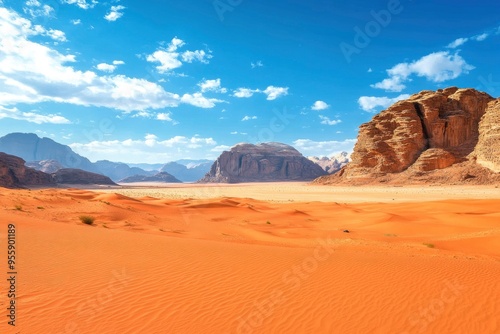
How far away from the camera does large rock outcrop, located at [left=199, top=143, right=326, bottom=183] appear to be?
5615 inches

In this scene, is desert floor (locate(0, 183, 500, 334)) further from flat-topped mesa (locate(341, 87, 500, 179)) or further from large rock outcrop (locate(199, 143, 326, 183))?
large rock outcrop (locate(199, 143, 326, 183))

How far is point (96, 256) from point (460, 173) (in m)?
61.6

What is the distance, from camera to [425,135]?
212ft

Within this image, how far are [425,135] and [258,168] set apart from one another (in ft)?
297

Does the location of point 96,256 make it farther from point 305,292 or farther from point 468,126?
point 468,126

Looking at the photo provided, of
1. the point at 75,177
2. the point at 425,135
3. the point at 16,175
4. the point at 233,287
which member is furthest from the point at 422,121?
the point at 75,177

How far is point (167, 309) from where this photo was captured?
4.46 metres

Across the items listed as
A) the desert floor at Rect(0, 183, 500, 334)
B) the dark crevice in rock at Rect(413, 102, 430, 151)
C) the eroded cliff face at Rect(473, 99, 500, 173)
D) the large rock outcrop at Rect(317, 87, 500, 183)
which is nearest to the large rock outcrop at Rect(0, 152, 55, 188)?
the desert floor at Rect(0, 183, 500, 334)

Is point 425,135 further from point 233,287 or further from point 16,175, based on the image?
point 16,175

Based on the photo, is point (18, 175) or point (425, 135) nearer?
point (425, 135)

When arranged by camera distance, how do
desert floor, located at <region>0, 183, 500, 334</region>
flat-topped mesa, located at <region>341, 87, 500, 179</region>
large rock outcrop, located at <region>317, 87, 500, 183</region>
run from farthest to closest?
→ flat-topped mesa, located at <region>341, 87, 500, 179</region>, large rock outcrop, located at <region>317, 87, 500, 183</region>, desert floor, located at <region>0, 183, 500, 334</region>

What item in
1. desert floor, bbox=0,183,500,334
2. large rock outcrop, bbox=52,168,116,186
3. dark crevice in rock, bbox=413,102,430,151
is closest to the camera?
desert floor, bbox=0,183,500,334

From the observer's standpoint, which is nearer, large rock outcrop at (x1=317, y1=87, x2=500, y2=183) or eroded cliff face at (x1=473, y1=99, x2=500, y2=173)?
eroded cliff face at (x1=473, y1=99, x2=500, y2=173)

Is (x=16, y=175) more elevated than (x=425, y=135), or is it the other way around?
(x=425, y=135)
